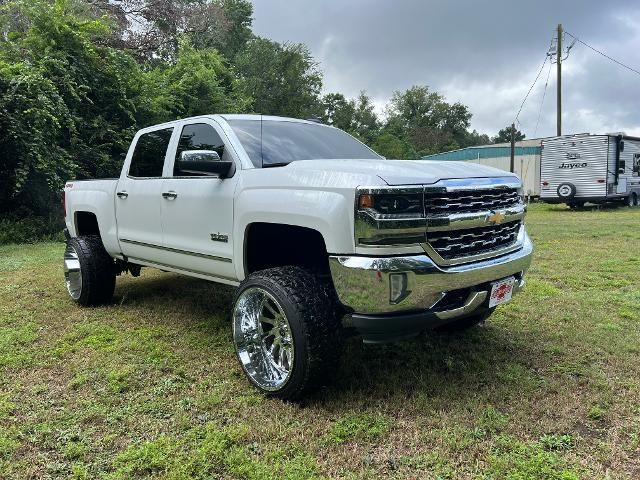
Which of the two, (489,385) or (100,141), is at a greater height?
(100,141)

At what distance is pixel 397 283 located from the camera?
2.87 meters

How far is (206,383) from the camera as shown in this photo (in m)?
3.56

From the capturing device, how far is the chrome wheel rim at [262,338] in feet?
10.9

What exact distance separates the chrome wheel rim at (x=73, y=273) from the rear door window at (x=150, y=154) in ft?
4.10

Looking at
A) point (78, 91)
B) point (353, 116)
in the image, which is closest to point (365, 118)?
point (353, 116)

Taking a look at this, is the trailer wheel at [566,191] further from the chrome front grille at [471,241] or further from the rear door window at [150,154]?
the rear door window at [150,154]

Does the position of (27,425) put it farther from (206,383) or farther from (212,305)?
(212,305)

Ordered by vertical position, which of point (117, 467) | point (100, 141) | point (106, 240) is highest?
point (100, 141)

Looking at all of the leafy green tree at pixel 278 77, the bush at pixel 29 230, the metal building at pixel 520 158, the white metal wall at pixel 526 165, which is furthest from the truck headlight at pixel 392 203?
the leafy green tree at pixel 278 77

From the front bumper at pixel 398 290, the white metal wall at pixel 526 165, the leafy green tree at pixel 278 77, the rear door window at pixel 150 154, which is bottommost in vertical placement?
the front bumper at pixel 398 290

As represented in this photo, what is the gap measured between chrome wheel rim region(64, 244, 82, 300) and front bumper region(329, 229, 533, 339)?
3.72 meters

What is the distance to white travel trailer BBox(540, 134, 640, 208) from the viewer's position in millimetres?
19000

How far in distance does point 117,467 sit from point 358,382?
158 cm

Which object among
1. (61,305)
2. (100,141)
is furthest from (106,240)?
(100,141)
